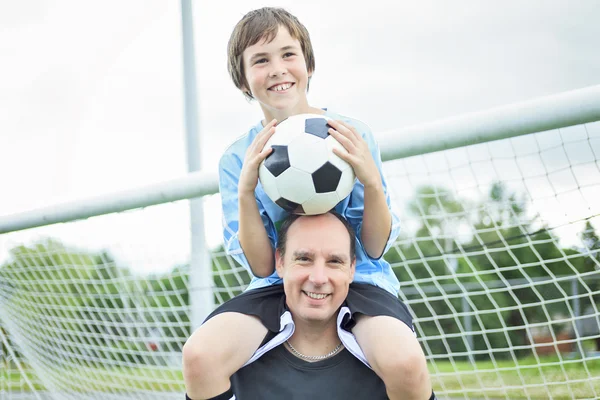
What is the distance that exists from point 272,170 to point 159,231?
2.32 meters

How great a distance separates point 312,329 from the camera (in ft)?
7.56

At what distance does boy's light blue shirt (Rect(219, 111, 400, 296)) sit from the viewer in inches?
93.4

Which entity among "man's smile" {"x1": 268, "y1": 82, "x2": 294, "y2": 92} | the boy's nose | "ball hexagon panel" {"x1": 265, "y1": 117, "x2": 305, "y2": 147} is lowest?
"ball hexagon panel" {"x1": 265, "y1": 117, "x2": 305, "y2": 147}

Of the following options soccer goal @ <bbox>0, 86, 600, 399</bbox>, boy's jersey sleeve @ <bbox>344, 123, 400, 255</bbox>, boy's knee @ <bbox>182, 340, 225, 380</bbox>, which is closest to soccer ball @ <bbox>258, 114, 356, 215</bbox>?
A: boy's jersey sleeve @ <bbox>344, 123, 400, 255</bbox>

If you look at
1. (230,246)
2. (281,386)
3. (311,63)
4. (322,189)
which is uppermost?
(311,63)

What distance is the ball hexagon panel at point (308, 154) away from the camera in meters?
2.07

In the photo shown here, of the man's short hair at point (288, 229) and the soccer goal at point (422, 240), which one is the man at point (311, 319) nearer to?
the man's short hair at point (288, 229)

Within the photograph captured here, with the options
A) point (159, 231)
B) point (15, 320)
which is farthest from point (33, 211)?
point (15, 320)

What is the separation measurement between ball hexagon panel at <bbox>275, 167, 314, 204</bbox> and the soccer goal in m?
0.85

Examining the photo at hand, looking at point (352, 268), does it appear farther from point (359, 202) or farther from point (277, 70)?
point (277, 70)

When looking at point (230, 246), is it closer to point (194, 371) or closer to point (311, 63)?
point (194, 371)

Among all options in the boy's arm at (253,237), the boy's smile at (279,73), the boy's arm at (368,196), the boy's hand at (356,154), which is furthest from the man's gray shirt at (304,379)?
the boy's smile at (279,73)

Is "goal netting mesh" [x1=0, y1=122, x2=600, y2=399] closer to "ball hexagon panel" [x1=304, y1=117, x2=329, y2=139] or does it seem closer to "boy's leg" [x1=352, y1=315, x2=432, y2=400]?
"boy's leg" [x1=352, y1=315, x2=432, y2=400]

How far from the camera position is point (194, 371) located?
6.70 feet
